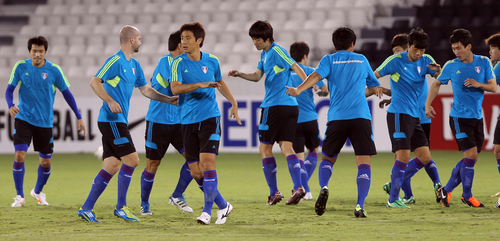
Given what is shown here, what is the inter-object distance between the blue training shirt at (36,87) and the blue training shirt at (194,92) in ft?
8.08

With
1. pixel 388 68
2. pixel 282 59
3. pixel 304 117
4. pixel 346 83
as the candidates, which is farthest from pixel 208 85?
pixel 304 117

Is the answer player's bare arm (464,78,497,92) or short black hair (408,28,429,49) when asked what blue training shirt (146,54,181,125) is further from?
player's bare arm (464,78,497,92)

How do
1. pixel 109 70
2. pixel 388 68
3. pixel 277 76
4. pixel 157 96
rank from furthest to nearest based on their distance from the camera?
pixel 277 76 < pixel 388 68 < pixel 157 96 < pixel 109 70

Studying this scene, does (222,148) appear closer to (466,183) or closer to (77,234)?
(466,183)

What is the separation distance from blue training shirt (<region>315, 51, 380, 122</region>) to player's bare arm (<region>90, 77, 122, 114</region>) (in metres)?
2.01

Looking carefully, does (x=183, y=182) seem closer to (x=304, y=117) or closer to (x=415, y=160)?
(x=304, y=117)

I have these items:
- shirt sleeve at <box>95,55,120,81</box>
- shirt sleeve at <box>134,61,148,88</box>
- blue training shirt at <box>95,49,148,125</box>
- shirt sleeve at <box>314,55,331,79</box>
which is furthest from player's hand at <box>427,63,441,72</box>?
shirt sleeve at <box>95,55,120,81</box>

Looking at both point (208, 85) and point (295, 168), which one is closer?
point (208, 85)

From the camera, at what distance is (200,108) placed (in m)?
5.87

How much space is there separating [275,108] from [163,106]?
4.49ft

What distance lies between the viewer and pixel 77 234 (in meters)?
5.30

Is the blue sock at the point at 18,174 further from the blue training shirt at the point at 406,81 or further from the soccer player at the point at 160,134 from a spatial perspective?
the blue training shirt at the point at 406,81

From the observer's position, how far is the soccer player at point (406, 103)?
6816mm

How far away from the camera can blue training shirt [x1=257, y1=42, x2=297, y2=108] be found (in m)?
7.16
